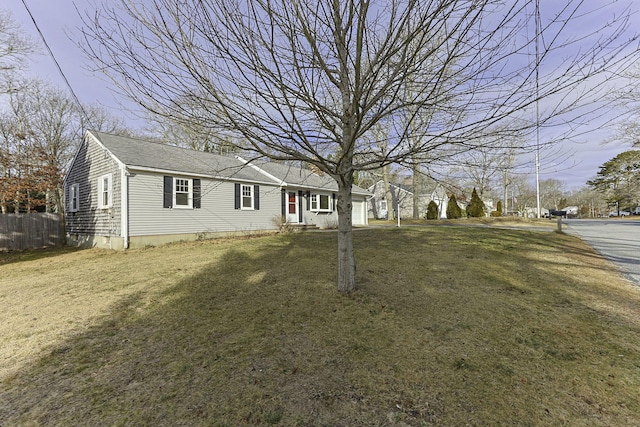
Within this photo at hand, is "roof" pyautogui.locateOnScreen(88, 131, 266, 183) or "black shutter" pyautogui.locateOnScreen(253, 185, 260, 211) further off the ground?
"roof" pyautogui.locateOnScreen(88, 131, 266, 183)

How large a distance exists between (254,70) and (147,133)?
2483 centimetres

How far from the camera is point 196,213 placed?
12062mm

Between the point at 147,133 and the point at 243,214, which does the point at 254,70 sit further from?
the point at 147,133

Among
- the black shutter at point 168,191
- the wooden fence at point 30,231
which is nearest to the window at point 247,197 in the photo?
the black shutter at point 168,191

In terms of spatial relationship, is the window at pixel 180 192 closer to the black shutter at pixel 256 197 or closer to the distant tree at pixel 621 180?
the black shutter at pixel 256 197

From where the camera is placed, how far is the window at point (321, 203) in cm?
1736

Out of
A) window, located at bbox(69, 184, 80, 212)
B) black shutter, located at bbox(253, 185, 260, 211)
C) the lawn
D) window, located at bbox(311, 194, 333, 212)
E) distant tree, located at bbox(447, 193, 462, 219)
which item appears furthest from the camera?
distant tree, located at bbox(447, 193, 462, 219)

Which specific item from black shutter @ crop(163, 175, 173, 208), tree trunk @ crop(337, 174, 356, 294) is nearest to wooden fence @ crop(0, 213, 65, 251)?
black shutter @ crop(163, 175, 173, 208)

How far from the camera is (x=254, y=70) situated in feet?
10.5

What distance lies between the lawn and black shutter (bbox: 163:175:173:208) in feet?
18.7

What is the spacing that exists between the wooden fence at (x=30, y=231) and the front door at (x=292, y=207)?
10810 mm

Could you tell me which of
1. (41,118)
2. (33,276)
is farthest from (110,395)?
(41,118)

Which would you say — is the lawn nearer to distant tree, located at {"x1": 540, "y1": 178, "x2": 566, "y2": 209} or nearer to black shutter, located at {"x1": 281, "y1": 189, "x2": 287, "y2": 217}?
black shutter, located at {"x1": 281, "y1": 189, "x2": 287, "y2": 217}

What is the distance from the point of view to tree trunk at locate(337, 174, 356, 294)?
416cm
